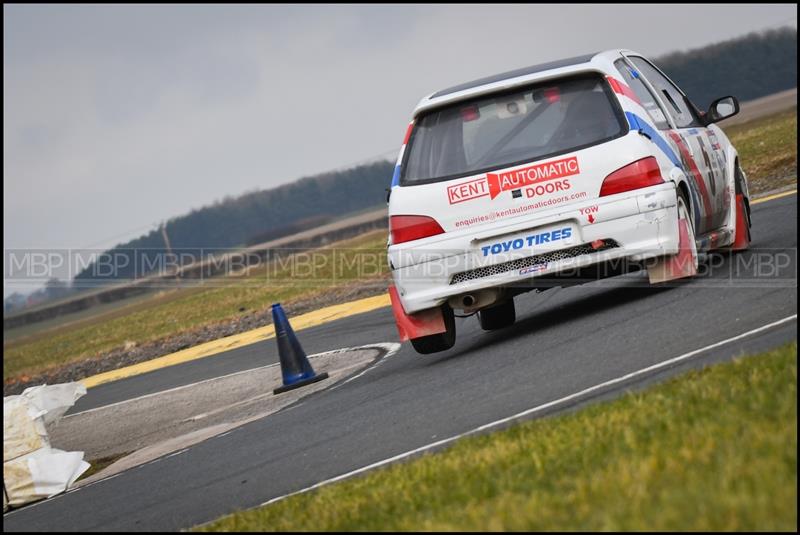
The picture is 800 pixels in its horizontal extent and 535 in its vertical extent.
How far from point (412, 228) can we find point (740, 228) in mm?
3264

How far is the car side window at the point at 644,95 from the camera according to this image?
29.5 ft

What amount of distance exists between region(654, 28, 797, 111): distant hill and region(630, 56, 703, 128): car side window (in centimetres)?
12272

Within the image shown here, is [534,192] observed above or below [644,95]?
below

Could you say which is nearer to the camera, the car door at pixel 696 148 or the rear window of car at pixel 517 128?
the rear window of car at pixel 517 128

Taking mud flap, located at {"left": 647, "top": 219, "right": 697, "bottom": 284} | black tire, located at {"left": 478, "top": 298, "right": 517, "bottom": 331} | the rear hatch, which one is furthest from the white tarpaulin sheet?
mud flap, located at {"left": 647, "top": 219, "right": 697, "bottom": 284}

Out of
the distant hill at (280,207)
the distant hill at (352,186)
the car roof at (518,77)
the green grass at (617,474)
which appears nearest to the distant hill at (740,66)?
the distant hill at (352,186)

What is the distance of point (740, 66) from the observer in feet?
436

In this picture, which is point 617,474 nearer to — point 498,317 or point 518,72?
point 518,72

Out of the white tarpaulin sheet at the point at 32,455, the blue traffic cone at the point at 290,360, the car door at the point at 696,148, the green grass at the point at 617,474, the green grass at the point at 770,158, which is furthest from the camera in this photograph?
the green grass at the point at 770,158

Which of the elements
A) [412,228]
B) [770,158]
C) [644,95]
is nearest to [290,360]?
[412,228]

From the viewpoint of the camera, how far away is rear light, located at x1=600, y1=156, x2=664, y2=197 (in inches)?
328

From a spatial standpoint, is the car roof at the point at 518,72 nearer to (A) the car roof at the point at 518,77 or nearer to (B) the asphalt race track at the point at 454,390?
(A) the car roof at the point at 518,77

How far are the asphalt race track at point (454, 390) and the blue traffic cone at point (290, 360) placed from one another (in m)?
0.78

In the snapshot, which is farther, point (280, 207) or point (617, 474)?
point (280, 207)
